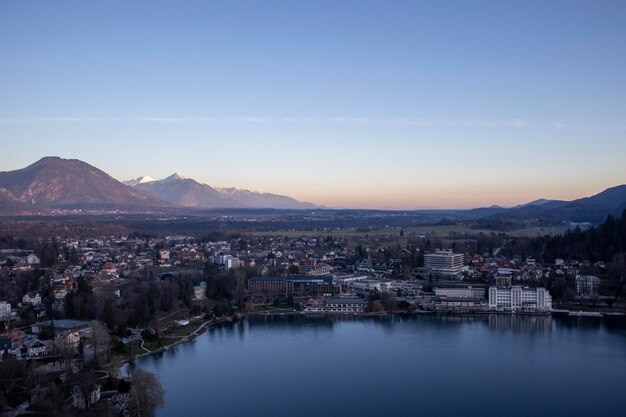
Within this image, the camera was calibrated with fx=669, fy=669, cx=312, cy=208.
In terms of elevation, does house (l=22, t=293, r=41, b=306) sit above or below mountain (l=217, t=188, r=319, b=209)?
below

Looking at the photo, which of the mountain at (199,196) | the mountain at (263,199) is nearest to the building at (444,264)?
the mountain at (199,196)

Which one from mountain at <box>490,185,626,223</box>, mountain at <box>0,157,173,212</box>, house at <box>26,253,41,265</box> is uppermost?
mountain at <box>0,157,173,212</box>

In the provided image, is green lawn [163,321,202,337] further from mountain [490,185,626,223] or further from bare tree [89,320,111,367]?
mountain [490,185,626,223]

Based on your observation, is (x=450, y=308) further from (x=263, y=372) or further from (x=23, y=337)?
(x=23, y=337)

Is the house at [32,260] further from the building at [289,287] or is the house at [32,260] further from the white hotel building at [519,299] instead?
the white hotel building at [519,299]

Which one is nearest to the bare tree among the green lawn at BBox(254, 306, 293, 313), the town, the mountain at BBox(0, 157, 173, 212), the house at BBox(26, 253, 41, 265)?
the town

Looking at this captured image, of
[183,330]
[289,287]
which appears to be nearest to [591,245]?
[289,287]
